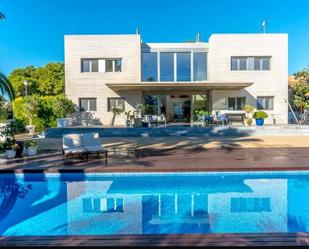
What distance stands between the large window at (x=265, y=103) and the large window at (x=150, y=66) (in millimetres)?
9098

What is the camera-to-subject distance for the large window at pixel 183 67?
28219 millimetres

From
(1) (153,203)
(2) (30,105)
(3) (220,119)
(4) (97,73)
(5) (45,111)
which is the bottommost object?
(1) (153,203)

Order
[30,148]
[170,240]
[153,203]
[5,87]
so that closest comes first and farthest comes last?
1. [170,240]
2. [153,203]
3. [30,148]
4. [5,87]

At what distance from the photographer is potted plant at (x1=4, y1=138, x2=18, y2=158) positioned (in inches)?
503

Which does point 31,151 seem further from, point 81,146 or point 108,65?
point 108,65

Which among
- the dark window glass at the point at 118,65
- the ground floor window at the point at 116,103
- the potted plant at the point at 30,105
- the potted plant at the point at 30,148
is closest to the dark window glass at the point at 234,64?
the dark window glass at the point at 118,65

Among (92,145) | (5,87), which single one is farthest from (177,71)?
(92,145)

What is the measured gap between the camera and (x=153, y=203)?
329 inches

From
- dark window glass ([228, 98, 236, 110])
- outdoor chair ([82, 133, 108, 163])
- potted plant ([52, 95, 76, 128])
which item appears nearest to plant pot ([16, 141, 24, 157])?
outdoor chair ([82, 133, 108, 163])

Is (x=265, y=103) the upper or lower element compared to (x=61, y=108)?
upper

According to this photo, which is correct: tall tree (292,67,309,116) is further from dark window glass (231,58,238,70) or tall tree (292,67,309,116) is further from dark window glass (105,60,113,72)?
dark window glass (105,60,113,72)

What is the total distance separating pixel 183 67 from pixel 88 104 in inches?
344

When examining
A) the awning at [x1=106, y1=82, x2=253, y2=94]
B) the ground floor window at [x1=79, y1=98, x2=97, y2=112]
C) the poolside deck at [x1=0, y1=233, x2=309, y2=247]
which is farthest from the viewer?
the ground floor window at [x1=79, y1=98, x2=97, y2=112]

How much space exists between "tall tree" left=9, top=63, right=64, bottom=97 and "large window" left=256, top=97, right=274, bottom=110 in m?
29.9
